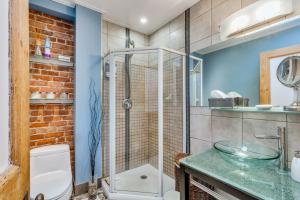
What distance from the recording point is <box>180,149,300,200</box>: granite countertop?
33.3 inches

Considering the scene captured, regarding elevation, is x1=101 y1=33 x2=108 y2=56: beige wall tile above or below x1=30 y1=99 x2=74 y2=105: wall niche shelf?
above

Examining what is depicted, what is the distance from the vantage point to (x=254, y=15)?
4.52 feet

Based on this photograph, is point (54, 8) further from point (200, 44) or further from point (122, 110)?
point (200, 44)

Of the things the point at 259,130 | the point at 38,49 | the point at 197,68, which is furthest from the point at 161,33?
the point at 259,130

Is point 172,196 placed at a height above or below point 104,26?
below

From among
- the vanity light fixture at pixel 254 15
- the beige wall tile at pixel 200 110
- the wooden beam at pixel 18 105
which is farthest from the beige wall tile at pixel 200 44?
the wooden beam at pixel 18 105

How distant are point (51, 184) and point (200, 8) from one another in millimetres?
2507

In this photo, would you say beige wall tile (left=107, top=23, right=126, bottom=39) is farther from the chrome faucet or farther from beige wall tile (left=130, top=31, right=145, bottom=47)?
the chrome faucet

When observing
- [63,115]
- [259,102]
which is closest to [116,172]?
[63,115]

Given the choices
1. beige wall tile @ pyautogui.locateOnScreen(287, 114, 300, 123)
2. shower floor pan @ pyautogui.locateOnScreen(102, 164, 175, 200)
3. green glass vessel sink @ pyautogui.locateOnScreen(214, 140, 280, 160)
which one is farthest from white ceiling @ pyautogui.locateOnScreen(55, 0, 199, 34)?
shower floor pan @ pyautogui.locateOnScreen(102, 164, 175, 200)

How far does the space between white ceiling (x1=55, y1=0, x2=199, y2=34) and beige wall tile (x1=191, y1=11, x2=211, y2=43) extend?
0.78ft

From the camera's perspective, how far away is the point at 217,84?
1703mm

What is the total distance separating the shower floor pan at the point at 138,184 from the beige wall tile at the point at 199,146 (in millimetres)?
522

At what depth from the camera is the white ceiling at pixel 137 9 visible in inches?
76.5
